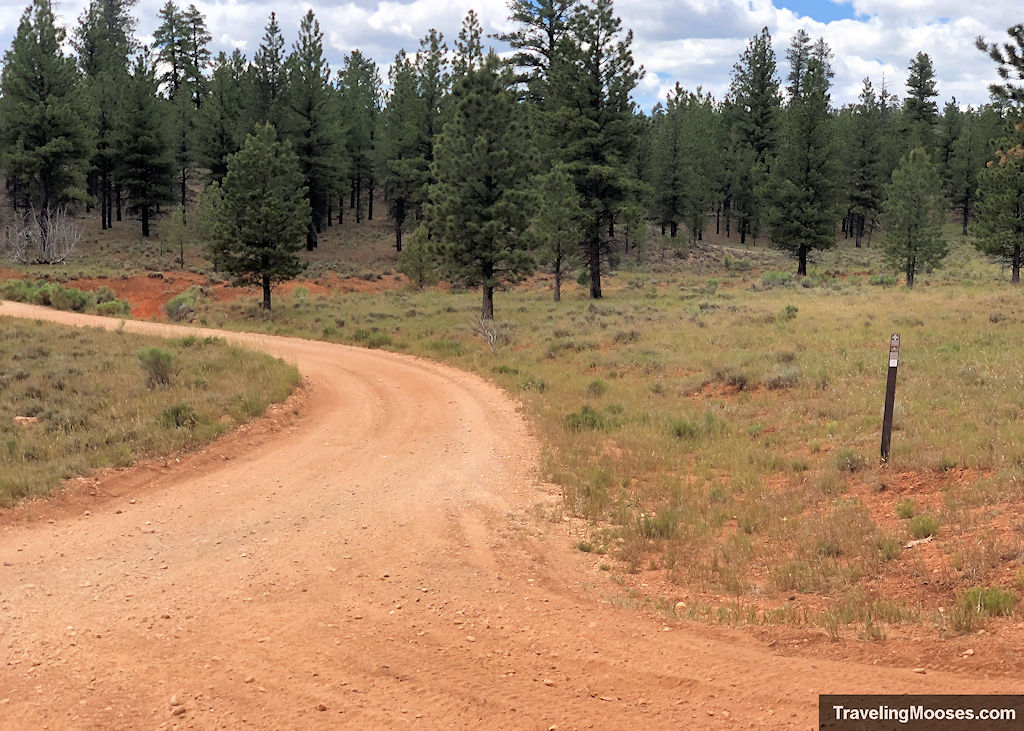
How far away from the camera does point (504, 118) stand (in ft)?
94.6

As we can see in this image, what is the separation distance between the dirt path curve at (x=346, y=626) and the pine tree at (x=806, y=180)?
41869mm

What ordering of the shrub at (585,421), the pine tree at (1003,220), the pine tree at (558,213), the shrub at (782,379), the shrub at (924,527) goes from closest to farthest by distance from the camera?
the shrub at (924,527) < the shrub at (585,421) < the shrub at (782,379) < the pine tree at (558,213) < the pine tree at (1003,220)

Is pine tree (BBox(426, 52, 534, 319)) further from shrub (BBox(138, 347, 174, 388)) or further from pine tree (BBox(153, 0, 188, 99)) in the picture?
pine tree (BBox(153, 0, 188, 99))

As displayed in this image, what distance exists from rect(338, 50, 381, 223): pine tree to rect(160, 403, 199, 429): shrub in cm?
4938

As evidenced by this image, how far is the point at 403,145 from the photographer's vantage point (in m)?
54.8

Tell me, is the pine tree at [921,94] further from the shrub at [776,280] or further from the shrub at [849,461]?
the shrub at [849,461]

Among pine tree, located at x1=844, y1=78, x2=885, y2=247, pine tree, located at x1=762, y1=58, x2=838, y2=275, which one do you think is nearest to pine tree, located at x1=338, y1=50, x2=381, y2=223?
pine tree, located at x1=762, y1=58, x2=838, y2=275


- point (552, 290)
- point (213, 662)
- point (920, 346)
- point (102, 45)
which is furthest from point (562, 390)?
point (102, 45)

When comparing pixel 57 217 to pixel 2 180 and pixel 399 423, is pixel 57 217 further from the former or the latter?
pixel 399 423

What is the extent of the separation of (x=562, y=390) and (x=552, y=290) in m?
29.5

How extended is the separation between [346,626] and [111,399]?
10211 millimetres

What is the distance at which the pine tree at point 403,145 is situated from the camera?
2085 inches

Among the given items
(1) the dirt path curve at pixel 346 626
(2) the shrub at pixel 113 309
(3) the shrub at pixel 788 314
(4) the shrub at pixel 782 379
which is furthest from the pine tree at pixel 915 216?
(2) the shrub at pixel 113 309

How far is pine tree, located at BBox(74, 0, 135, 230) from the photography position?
53688 mm
